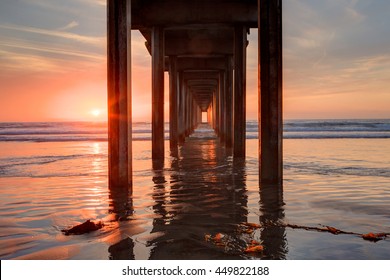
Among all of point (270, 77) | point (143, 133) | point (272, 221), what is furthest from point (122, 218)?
point (143, 133)

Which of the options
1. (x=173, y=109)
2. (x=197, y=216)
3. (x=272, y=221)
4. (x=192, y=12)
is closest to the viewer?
(x=272, y=221)

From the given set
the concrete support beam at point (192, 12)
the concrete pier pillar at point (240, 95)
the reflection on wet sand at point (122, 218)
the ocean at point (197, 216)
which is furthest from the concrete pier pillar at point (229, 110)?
the reflection on wet sand at point (122, 218)

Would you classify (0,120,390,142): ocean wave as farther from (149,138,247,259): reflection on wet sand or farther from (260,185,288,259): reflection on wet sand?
(260,185,288,259): reflection on wet sand

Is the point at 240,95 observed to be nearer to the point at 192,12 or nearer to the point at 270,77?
the point at 192,12

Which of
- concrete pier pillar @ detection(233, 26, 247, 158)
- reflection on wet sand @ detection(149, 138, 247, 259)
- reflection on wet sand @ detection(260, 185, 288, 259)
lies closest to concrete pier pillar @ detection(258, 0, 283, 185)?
reflection on wet sand @ detection(260, 185, 288, 259)

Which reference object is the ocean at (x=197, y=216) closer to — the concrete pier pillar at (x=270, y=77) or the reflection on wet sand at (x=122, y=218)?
the reflection on wet sand at (x=122, y=218)

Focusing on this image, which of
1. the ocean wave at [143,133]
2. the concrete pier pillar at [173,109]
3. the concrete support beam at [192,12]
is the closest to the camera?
the concrete support beam at [192,12]

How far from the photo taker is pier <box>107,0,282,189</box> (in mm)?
6539

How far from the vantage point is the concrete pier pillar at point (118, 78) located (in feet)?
21.3

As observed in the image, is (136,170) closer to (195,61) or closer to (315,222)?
(315,222)

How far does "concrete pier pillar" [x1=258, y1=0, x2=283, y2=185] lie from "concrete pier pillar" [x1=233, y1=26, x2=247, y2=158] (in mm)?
5982

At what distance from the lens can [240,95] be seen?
13.0m

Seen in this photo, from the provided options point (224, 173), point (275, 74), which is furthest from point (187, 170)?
point (275, 74)

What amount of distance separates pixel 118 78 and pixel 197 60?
1542 centimetres
